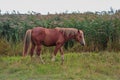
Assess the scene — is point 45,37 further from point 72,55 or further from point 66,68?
point 72,55

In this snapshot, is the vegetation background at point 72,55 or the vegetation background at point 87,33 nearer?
the vegetation background at point 72,55

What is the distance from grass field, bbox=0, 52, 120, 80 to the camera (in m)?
11.4

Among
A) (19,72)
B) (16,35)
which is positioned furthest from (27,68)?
(16,35)

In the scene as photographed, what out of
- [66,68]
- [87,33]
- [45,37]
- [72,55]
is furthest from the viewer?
[87,33]

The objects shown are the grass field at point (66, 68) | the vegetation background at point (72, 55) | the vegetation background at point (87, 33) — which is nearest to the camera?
the grass field at point (66, 68)

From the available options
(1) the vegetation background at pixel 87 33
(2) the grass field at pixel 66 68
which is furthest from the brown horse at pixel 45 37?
(1) the vegetation background at pixel 87 33

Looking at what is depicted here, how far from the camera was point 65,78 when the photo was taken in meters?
11.0

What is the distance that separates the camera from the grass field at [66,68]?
447 inches

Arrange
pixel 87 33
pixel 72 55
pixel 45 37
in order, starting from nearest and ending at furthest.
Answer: pixel 45 37
pixel 72 55
pixel 87 33

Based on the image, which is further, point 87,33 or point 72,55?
point 87,33

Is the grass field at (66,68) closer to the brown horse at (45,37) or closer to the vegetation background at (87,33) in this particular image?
the brown horse at (45,37)

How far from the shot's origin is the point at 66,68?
39.8 feet

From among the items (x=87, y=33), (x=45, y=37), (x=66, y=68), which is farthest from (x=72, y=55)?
(x=87, y=33)

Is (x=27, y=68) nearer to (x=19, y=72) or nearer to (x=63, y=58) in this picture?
(x=19, y=72)
